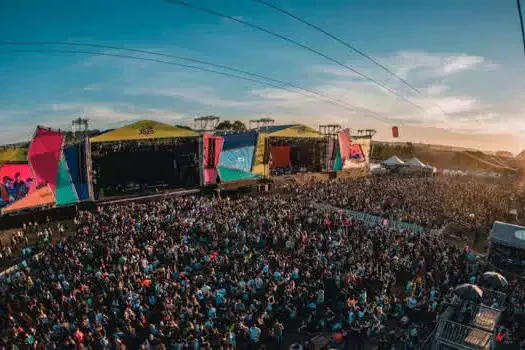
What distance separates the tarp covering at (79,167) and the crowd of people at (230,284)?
4148 millimetres

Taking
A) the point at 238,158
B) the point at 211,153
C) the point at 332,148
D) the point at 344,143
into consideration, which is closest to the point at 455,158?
the point at 344,143

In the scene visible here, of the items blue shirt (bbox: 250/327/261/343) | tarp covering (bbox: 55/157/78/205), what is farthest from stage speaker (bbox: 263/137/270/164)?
blue shirt (bbox: 250/327/261/343)

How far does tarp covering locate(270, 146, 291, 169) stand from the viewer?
43219mm

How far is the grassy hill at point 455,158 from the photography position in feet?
153

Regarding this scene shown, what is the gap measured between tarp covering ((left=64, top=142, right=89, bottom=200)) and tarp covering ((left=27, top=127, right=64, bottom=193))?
Answer: 0.79 m

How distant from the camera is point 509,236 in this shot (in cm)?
1485

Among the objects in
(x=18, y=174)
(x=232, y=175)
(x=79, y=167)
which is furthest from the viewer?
(x=232, y=175)

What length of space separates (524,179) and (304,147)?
97.7 ft

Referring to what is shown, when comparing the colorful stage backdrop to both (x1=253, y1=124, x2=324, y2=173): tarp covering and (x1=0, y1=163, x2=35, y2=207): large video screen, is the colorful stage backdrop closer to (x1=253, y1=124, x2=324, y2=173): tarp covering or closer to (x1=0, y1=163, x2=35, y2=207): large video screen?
(x1=253, y1=124, x2=324, y2=173): tarp covering

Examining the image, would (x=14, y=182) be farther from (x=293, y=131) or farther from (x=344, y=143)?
(x=344, y=143)

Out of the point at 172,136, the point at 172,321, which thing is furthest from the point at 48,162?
the point at 172,321

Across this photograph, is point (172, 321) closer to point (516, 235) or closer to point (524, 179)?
point (516, 235)

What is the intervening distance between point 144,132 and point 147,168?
4.73 metres

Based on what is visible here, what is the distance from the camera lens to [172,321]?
10.4m
